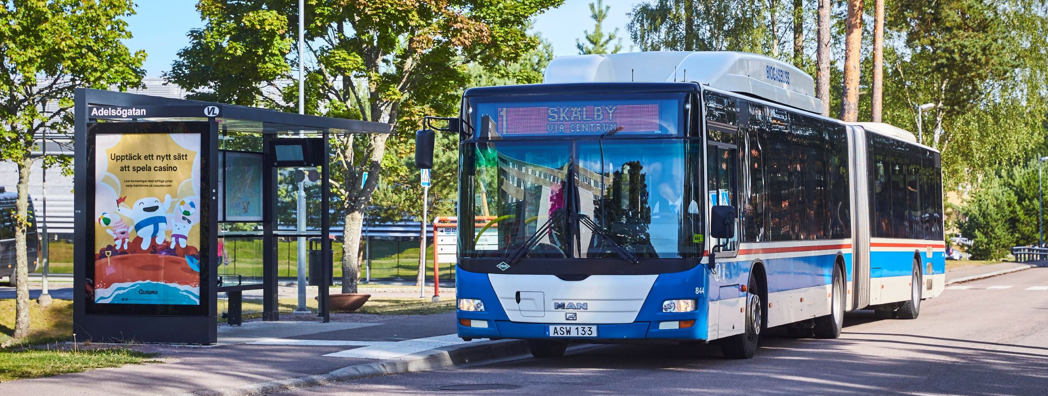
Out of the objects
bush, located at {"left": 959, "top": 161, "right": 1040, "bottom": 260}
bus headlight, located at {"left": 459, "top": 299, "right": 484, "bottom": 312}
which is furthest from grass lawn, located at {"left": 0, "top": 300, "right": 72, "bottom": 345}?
bush, located at {"left": 959, "top": 161, "right": 1040, "bottom": 260}

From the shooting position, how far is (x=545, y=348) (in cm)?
1460

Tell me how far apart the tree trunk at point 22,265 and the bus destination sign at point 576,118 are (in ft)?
36.3

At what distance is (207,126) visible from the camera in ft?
47.8

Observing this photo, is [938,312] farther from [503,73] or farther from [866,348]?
[503,73]

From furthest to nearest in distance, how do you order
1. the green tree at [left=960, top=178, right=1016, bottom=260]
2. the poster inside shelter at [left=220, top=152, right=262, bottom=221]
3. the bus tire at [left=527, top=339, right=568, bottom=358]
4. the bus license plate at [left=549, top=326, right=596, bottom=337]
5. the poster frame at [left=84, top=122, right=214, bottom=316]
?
the green tree at [left=960, top=178, right=1016, bottom=260] < the poster inside shelter at [left=220, top=152, right=262, bottom=221] < the poster frame at [left=84, top=122, right=214, bottom=316] < the bus tire at [left=527, top=339, right=568, bottom=358] < the bus license plate at [left=549, top=326, right=596, bottom=337]

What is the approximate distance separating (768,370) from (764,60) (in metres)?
4.52

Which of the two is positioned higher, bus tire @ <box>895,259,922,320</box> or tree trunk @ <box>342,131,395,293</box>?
tree trunk @ <box>342,131,395,293</box>

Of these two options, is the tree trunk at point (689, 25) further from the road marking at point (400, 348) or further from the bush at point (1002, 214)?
the road marking at point (400, 348)

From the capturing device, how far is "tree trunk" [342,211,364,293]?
1193 inches

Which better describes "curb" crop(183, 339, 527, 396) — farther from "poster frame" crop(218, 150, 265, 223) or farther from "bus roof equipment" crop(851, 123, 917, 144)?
"bus roof equipment" crop(851, 123, 917, 144)

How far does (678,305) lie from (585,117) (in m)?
2.01

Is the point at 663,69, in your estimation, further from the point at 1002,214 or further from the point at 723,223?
the point at 1002,214

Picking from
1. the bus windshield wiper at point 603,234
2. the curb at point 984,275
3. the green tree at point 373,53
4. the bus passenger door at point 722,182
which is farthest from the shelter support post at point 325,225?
the curb at point 984,275

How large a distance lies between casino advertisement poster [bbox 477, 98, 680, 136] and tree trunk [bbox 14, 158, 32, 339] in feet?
36.2
